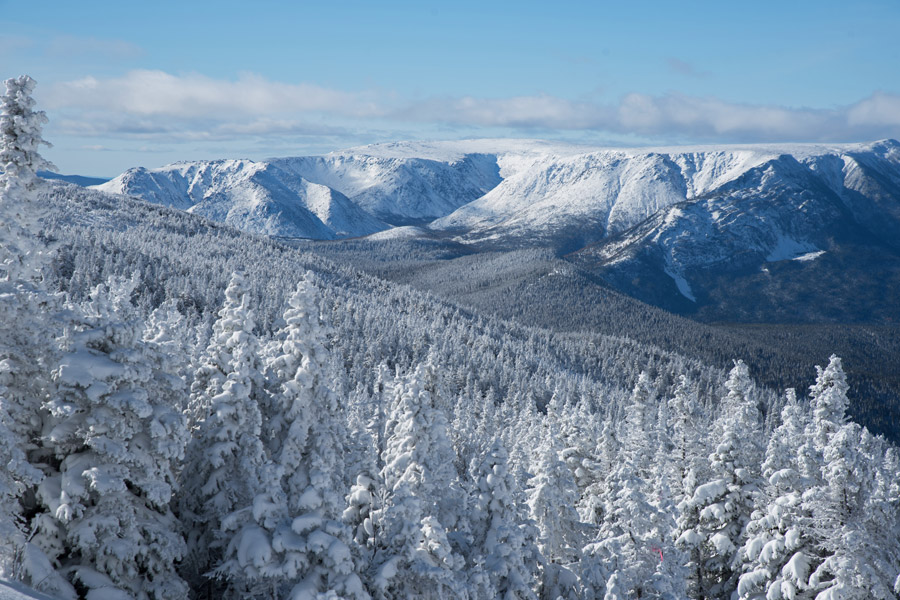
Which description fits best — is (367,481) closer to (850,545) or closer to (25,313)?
(25,313)

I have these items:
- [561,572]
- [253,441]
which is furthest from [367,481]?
[561,572]

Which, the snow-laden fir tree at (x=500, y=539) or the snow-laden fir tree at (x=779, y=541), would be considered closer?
the snow-laden fir tree at (x=500, y=539)

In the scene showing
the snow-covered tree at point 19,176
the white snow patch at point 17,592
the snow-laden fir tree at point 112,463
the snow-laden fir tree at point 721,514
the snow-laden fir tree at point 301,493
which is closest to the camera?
the white snow patch at point 17,592

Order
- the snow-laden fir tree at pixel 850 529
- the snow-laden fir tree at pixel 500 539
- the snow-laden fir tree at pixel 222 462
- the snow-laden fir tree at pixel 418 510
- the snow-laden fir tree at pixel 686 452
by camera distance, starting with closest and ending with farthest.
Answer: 1. the snow-laden fir tree at pixel 418 510
2. the snow-laden fir tree at pixel 850 529
3. the snow-laden fir tree at pixel 222 462
4. the snow-laden fir tree at pixel 500 539
5. the snow-laden fir tree at pixel 686 452

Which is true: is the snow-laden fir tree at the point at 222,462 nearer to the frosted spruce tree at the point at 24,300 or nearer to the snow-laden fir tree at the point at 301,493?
the snow-laden fir tree at the point at 301,493

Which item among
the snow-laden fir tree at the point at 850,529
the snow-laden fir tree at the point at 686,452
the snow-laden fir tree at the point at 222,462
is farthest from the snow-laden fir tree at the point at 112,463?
the snow-laden fir tree at the point at 686,452

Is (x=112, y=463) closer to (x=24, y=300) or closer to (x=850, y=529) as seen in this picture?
(x=24, y=300)

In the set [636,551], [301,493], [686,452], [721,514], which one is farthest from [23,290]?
[686,452]

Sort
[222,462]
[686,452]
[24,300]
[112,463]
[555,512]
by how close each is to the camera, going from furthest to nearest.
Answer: [686,452], [555,512], [222,462], [24,300], [112,463]
